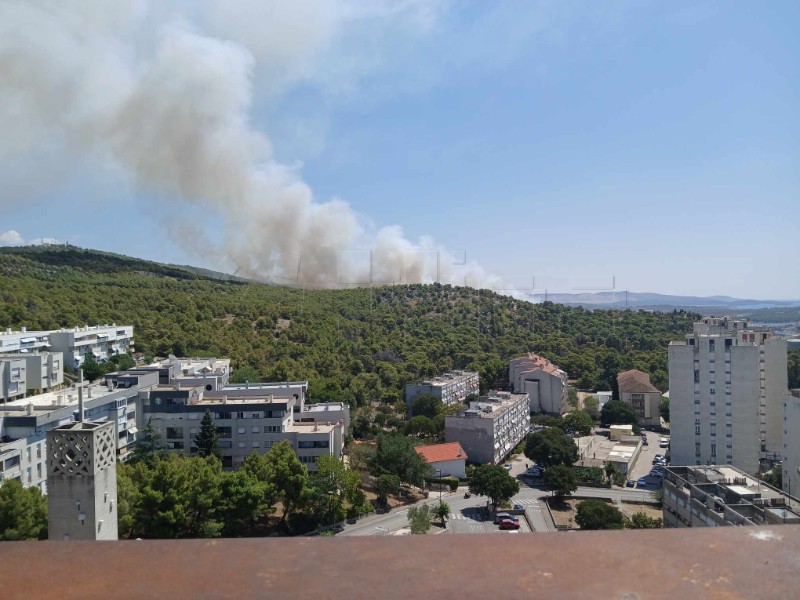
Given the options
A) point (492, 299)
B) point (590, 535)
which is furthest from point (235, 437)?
point (492, 299)

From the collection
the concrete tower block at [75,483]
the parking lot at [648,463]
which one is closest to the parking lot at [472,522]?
the parking lot at [648,463]

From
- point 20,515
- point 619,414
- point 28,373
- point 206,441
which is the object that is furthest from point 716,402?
point 28,373

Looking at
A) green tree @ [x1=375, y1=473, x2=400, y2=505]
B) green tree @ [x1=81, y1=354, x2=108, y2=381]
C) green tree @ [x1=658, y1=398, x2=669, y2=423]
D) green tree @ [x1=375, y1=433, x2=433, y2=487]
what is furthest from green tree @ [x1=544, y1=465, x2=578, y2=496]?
green tree @ [x1=81, y1=354, x2=108, y2=381]

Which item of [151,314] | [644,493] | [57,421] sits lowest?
[644,493]

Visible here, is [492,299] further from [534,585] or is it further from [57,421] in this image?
[534,585]

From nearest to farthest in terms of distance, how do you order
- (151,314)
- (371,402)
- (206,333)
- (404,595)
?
(404,595), (371,402), (206,333), (151,314)

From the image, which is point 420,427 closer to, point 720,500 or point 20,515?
point 720,500
